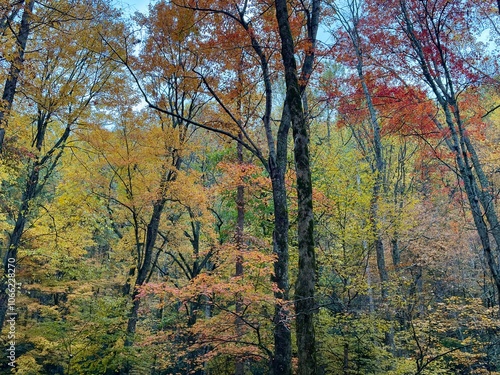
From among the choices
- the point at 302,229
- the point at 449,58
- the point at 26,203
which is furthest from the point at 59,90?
the point at 449,58

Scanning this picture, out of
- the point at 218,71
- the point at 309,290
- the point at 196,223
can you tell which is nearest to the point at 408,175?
the point at 196,223

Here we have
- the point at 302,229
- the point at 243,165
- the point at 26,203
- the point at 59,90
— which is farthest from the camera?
the point at 243,165

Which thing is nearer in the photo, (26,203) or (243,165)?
(26,203)

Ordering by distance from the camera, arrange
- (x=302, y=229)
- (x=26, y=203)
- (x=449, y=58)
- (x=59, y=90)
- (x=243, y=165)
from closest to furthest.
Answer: (x=302, y=229) → (x=449, y=58) → (x=26, y=203) → (x=59, y=90) → (x=243, y=165)

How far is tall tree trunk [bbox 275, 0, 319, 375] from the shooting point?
12.9ft

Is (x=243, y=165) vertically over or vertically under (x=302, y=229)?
over

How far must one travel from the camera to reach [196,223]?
14.3 m

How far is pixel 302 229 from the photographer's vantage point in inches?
171

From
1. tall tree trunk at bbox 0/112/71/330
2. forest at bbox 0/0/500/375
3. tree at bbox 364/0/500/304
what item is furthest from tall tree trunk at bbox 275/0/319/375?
tall tree trunk at bbox 0/112/71/330

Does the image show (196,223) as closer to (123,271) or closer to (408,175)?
(123,271)

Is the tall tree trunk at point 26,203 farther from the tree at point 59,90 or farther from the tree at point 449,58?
the tree at point 449,58

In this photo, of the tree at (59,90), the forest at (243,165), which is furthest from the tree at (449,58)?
the tree at (59,90)

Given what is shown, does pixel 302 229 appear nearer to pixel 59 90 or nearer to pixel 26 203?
pixel 26 203

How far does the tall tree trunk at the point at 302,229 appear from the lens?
3938 mm
